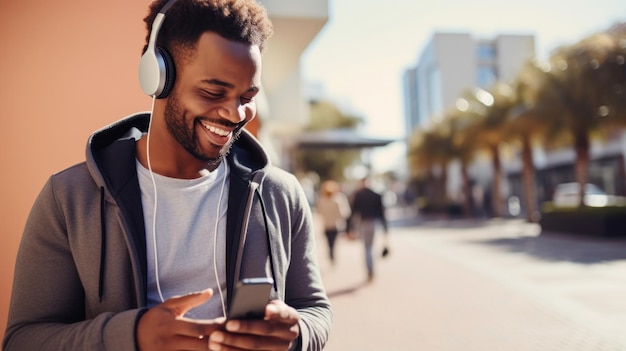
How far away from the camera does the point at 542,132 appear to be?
18.4 meters

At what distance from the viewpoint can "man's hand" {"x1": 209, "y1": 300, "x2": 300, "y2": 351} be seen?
3.98 ft

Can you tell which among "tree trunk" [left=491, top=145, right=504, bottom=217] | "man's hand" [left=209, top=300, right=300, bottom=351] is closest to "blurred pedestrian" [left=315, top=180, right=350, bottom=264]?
"man's hand" [left=209, top=300, right=300, bottom=351]

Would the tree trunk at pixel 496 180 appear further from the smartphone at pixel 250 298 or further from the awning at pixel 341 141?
the smartphone at pixel 250 298

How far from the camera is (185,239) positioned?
1.58m

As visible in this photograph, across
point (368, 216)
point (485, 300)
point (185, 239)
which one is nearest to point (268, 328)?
point (185, 239)

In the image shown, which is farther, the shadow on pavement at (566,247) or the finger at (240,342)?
the shadow on pavement at (566,247)

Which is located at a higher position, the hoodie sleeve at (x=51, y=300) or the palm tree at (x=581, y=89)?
the palm tree at (x=581, y=89)

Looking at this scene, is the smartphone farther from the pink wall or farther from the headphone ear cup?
the pink wall

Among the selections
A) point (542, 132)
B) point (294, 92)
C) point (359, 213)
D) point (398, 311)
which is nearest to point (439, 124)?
point (542, 132)

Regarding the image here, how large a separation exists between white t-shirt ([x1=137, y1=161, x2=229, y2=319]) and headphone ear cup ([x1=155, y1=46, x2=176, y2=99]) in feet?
0.85

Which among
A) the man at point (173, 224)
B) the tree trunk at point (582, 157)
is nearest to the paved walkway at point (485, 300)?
the tree trunk at point (582, 157)

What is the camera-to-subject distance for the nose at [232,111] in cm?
148

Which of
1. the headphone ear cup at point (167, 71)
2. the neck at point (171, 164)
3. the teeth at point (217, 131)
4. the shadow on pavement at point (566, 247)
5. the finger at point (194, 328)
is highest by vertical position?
the headphone ear cup at point (167, 71)

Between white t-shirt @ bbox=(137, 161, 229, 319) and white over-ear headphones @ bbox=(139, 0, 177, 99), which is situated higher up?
white over-ear headphones @ bbox=(139, 0, 177, 99)
